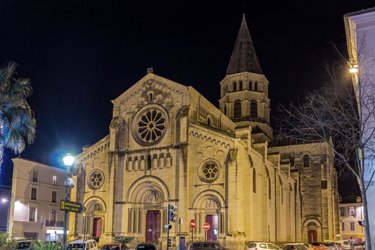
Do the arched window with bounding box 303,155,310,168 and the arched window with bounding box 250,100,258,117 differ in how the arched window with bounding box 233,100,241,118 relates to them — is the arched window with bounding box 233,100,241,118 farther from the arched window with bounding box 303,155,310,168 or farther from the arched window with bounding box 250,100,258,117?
the arched window with bounding box 303,155,310,168

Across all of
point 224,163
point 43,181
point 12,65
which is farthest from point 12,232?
point 12,65

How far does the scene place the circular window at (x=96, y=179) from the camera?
5025 cm

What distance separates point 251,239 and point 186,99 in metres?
14.2

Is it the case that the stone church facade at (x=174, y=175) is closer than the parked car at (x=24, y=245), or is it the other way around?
the parked car at (x=24, y=245)

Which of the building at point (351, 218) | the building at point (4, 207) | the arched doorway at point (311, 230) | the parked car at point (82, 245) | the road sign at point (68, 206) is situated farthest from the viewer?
the building at point (351, 218)

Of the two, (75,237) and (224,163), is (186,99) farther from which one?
(75,237)

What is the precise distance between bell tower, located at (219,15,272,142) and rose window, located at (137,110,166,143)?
1994 cm

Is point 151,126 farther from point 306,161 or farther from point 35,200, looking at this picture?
point 306,161

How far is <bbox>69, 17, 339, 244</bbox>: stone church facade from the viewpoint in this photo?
44594 mm

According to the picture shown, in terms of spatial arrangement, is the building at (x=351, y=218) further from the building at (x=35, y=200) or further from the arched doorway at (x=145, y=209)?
Answer: the building at (x=35, y=200)

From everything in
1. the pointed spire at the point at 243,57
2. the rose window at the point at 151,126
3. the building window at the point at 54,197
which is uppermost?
the pointed spire at the point at 243,57

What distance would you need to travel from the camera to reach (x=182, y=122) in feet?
153

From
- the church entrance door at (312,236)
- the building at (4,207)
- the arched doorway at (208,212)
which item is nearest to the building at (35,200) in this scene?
the building at (4,207)

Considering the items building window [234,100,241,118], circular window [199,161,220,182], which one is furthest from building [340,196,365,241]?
circular window [199,161,220,182]
